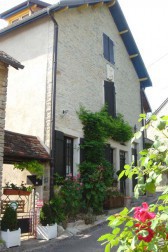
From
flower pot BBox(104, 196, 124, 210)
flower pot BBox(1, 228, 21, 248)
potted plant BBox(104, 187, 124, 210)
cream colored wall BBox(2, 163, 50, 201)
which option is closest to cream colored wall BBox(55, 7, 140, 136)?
cream colored wall BBox(2, 163, 50, 201)

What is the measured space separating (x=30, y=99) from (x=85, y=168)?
9.82 ft

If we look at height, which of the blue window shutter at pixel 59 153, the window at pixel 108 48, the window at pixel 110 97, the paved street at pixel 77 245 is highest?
the window at pixel 108 48

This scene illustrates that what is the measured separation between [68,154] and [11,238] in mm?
4132

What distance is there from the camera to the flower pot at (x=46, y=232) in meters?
7.39

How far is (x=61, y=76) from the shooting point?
10141 millimetres

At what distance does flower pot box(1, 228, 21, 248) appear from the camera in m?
6.46

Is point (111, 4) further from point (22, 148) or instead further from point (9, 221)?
point (9, 221)

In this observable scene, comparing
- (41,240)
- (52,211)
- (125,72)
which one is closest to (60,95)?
(52,211)

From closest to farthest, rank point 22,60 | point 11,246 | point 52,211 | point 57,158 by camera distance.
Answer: point 11,246 → point 52,211 → point 57,158 → point 22,60

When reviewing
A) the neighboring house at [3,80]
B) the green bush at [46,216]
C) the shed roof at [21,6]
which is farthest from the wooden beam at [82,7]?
the green bush at [46,216]

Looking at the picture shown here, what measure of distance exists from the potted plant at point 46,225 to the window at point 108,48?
7.94 m

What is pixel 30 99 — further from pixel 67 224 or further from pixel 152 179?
pixel 152 179

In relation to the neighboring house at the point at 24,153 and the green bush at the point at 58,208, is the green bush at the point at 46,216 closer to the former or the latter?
the green bush at the point at 58,208

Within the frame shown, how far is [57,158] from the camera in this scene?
9195 mm
